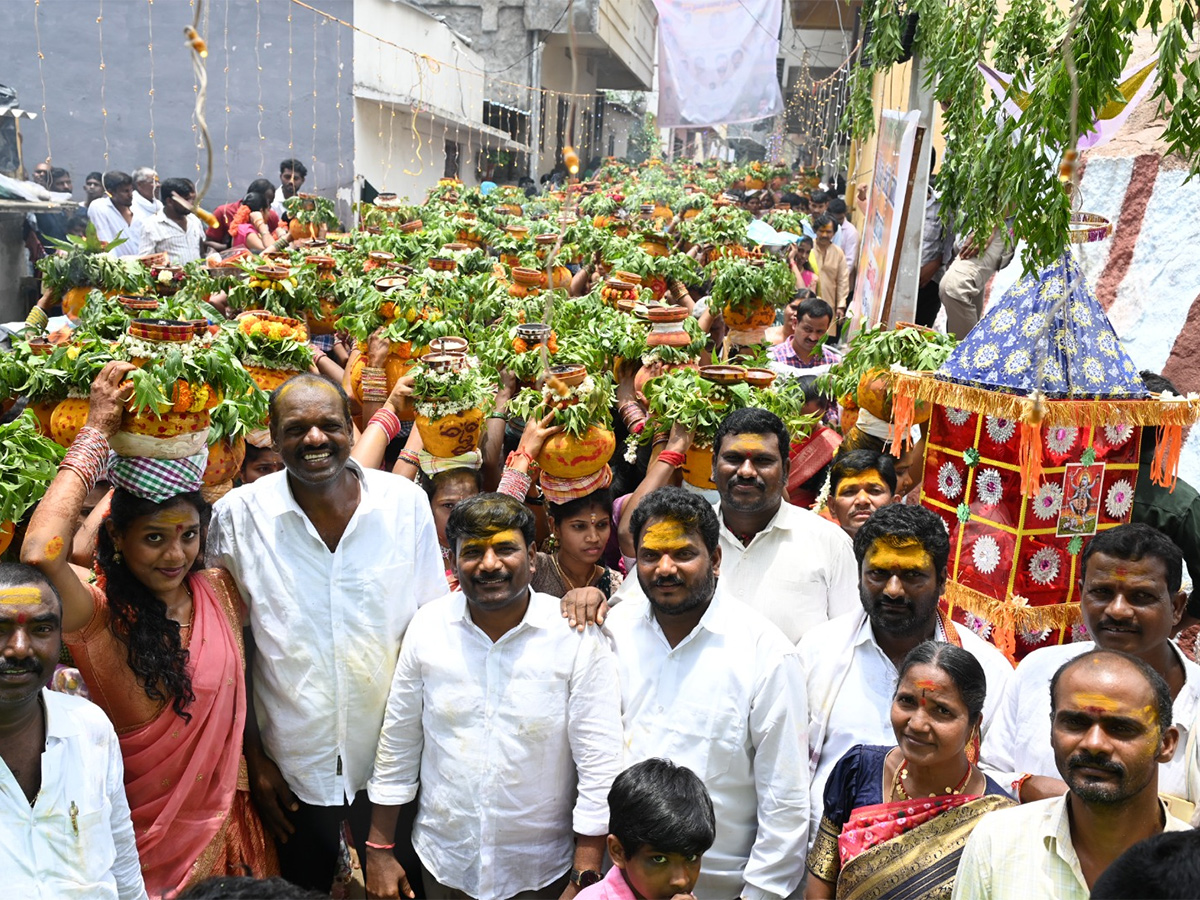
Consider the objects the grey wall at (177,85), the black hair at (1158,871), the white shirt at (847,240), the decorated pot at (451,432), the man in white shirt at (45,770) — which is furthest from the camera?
the grey wall at (177,85)

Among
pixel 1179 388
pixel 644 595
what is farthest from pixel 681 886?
pixel 1179 388

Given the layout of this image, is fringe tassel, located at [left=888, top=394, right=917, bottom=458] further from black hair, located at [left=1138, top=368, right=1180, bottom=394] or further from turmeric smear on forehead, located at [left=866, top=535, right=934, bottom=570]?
turmeric smear on forehead, located at [left=866, top=535, right=934, bottom=570]

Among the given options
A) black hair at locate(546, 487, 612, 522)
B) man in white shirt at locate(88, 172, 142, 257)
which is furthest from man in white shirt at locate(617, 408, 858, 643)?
man in white shirt at locate(88, 172, 142, 257)

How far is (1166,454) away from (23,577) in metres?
3.85

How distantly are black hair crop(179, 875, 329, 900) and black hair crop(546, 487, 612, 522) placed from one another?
2.34 metres

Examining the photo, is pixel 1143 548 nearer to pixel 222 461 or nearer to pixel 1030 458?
pixel 1030 458

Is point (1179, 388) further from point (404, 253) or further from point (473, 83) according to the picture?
point (473, 83)

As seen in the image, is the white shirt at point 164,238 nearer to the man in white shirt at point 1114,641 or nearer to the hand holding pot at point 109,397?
the hand holding pot at point 109,397

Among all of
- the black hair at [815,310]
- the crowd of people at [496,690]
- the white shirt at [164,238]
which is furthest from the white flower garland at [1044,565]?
the white shirt at [164,238]

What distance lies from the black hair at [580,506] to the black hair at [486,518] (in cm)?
81

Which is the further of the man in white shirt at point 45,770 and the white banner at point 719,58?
the white banner at point 719,58

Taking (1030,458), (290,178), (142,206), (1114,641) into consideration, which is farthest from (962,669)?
(290,178)

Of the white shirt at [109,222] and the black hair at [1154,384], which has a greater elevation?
the white shirt at [109,222]

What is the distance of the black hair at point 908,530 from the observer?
3.27 m
